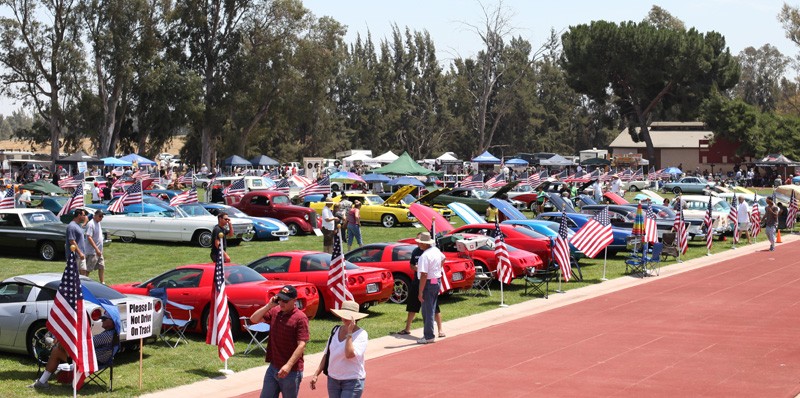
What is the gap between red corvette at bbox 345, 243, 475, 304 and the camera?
1822cm

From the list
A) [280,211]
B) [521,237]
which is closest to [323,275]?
[521,237]

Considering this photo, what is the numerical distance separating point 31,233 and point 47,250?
1.97 feet

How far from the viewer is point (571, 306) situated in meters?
19.0

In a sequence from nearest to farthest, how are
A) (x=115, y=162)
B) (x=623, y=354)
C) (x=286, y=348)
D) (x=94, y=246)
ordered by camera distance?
1. (x=286, y=348)
2. (x=623, y=354)
3. (x=94, y=246)
4. (x=115, y=162)

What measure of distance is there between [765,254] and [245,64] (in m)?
48.6

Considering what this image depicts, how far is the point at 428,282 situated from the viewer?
14.9m

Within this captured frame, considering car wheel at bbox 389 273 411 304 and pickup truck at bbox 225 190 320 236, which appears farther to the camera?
pickup truck at bbox 225 190 320 236

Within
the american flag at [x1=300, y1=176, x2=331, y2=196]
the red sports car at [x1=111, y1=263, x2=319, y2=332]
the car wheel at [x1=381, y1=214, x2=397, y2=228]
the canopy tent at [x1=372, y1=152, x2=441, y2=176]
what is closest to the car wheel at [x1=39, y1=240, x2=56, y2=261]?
the red sports car at [x1=111, y1=263, x2=319, y2=332]

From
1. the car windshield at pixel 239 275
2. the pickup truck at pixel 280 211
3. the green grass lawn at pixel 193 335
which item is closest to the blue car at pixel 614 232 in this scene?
the green grass lawn at pixel 193 335

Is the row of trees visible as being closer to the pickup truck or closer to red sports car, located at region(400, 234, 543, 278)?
the pickup truck

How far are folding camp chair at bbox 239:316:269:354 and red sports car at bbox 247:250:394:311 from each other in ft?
5.60

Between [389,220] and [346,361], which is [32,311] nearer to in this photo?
[346,361]

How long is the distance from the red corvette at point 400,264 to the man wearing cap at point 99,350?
22.8 feet

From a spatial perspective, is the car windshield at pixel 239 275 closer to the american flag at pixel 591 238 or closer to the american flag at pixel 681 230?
the american flag at pixel 591 238
